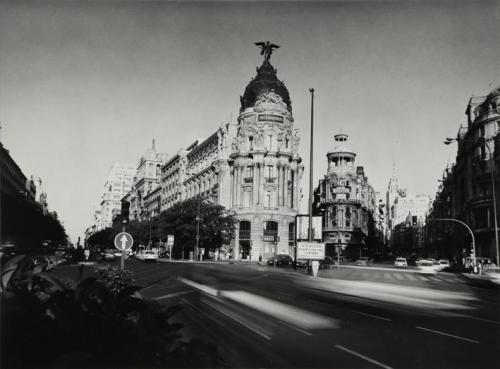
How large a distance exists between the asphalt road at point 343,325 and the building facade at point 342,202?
101m

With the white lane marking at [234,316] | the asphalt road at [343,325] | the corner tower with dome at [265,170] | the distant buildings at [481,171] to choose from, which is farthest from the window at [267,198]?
the white lane marking at [234,316]

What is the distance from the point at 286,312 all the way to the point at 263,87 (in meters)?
71.1

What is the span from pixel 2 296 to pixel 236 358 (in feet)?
13.2

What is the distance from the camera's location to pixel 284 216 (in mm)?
75375

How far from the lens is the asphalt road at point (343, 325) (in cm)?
650

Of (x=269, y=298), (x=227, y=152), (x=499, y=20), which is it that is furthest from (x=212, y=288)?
(x=227, y=152)

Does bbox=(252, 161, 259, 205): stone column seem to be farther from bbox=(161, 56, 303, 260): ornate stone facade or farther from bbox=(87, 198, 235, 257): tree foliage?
bbox=(87, 198, 235, 257): tree foliage

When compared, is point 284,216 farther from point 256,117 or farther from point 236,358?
point 236,358

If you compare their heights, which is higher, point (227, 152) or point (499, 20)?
point (227, 152)

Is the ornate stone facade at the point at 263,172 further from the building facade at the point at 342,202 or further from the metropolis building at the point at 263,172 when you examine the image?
the building facade at the point at 342,202

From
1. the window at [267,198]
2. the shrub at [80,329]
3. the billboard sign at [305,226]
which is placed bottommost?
the shrub at [80,329]

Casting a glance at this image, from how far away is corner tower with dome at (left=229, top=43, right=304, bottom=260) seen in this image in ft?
245

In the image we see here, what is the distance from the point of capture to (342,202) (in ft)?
372

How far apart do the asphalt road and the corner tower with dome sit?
62770 mm
